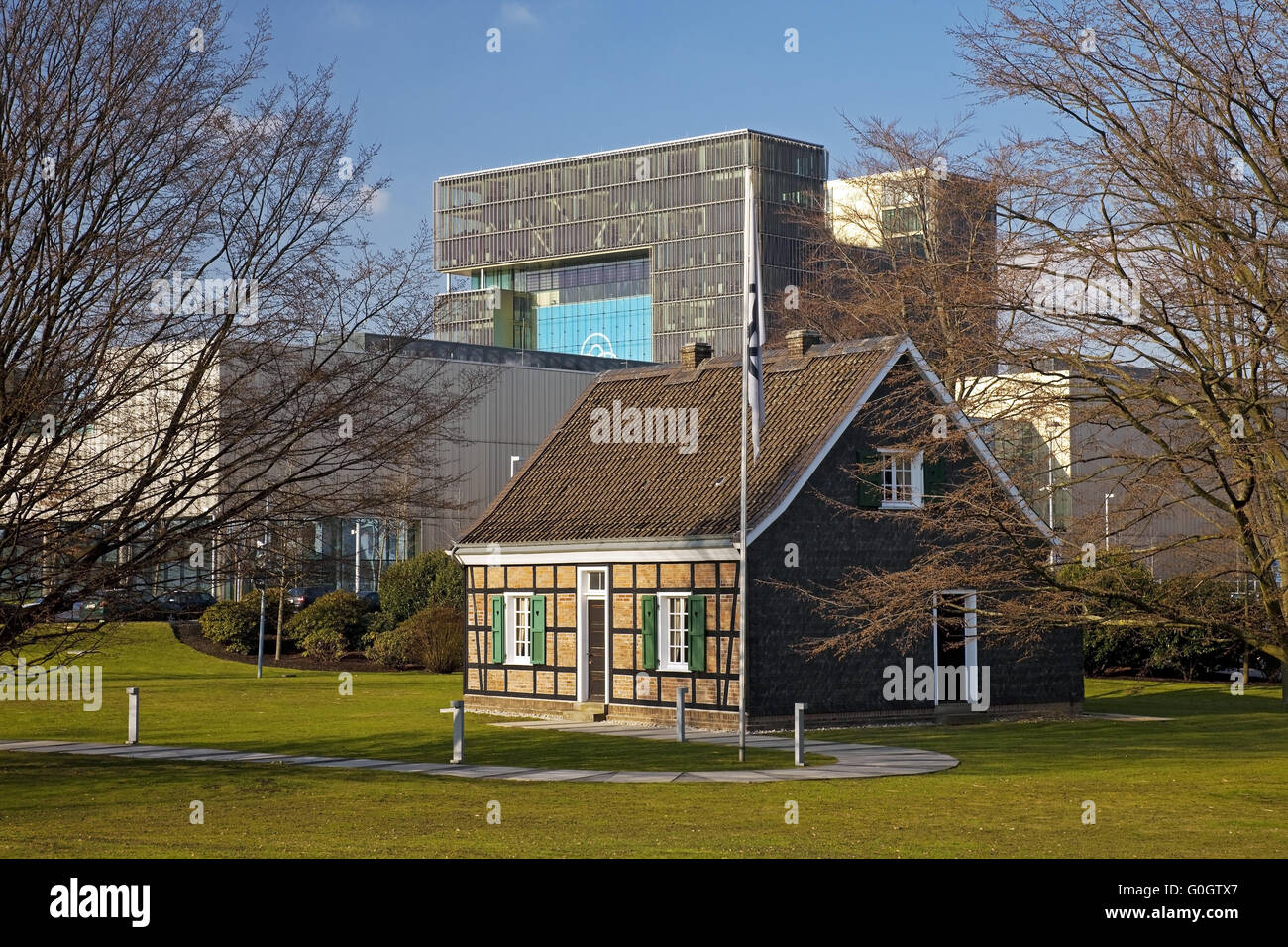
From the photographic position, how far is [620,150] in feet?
425

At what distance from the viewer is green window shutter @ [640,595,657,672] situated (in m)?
28.3

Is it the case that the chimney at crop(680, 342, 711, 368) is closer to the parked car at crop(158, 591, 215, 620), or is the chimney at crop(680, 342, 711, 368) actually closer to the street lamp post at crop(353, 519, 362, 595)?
the street lamp post at crop(353, 519, 362, 595)

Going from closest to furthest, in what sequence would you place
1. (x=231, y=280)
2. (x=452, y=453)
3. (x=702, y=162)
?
(x=231, y=280), (x=452, y=453), (x=702, y=162)

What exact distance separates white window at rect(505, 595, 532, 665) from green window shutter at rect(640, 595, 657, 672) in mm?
3556

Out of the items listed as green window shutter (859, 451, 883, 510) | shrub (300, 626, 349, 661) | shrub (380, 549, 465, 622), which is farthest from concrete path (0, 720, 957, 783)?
shrub (300, 626, 349, 661)

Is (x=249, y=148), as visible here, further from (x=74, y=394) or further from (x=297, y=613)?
(x=297, y=613)

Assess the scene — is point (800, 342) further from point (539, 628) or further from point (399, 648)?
point (399, 648)

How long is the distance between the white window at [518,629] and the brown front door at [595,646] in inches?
63.5

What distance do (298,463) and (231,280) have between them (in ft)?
6.97

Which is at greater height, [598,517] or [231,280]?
[231,280]

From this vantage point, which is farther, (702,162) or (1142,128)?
(702,162)

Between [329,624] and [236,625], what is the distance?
4231 millimetres
